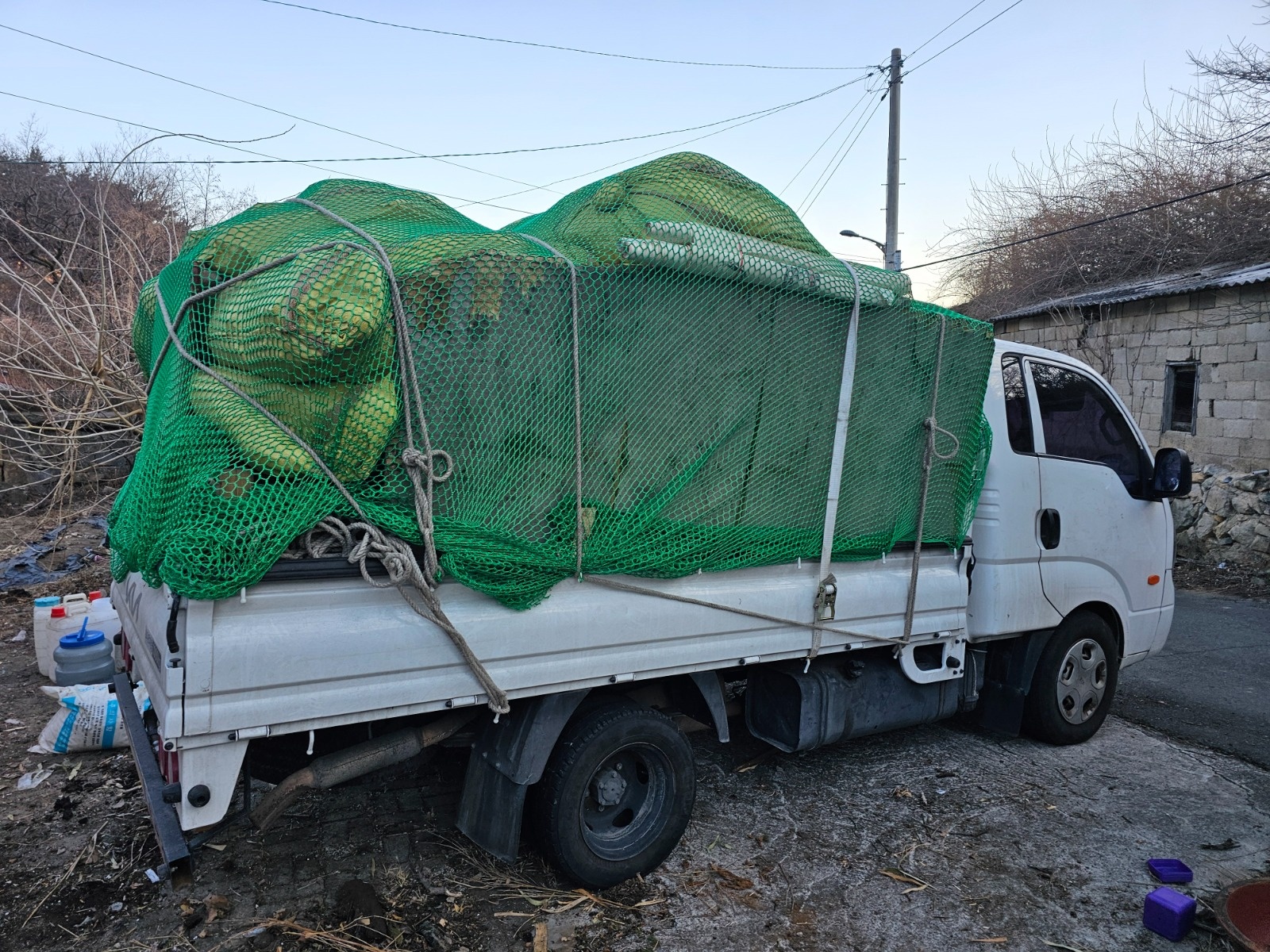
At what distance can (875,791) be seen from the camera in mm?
4293

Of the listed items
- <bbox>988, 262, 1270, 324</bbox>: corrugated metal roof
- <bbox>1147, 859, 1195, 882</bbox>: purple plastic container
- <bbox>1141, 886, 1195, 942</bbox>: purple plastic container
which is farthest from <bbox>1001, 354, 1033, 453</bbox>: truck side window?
<bbox>988, 262, 1270, 324</bbox>: corrugated metal roof

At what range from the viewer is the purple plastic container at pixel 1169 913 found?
3107 mm

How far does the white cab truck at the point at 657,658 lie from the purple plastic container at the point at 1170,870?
116 centimetres

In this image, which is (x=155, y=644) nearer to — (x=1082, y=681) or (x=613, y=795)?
(x=613, y=795)

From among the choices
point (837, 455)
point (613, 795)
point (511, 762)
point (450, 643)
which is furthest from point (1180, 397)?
point (450, 643)

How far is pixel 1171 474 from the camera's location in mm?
4871

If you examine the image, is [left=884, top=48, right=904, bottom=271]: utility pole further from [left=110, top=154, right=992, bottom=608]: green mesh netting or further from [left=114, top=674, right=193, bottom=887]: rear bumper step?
[left=114, top=674, right=193, bottom=887]: rear bumper step

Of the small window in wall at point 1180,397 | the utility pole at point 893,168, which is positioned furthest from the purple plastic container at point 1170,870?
the utility pole at point 893,168

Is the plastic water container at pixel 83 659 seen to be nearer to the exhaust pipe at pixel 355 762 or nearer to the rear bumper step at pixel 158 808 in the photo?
the rear bumper step at pixel 158 808

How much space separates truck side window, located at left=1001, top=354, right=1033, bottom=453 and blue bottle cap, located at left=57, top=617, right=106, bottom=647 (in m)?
5.63

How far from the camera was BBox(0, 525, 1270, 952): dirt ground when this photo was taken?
3049 mm

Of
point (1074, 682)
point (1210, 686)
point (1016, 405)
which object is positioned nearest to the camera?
point (1016, 405)

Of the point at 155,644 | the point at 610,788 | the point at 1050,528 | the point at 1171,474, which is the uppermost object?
the point at 1171,474

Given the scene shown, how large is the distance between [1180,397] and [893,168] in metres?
6.43
